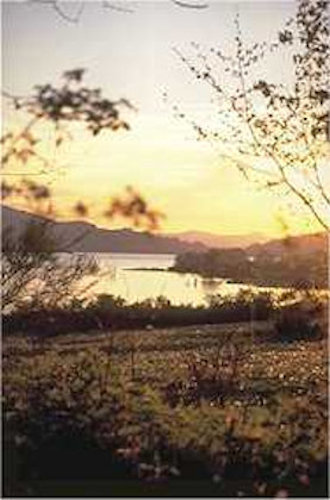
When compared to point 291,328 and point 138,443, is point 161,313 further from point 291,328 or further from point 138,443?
point 138,443

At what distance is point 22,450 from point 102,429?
65cm

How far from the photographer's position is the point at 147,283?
1043 inches

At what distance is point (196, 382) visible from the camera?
10531 mm

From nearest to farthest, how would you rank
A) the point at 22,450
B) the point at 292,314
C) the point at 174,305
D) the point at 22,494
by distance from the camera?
the point at 22,494
the point at 22,450
the point at 292,314
the point at 174,305

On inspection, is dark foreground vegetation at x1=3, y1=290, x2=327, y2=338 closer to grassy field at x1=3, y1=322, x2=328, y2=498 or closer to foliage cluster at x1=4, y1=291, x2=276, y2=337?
foliage cluster at x1=4, y1=291, x2=276, y2=337

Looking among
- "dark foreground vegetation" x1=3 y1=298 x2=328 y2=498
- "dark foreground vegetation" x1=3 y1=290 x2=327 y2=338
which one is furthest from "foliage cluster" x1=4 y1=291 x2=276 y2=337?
"dark foreground vegetation" x1=3 y1=298 x2=328 y2=498

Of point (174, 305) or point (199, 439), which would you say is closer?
point (199, 439)

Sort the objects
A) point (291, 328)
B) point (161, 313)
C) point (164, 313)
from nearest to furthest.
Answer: point (291, 328) < point (161, 313) < point (164, 313)

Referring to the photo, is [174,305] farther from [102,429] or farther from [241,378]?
[102,429]

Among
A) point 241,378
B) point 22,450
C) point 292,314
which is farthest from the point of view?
point 292,314

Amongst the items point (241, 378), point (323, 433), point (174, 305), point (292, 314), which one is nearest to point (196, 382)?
point (241, 378)

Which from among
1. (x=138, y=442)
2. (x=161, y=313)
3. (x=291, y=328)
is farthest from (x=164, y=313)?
(x=138, y=442)

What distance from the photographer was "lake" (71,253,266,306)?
1574cm

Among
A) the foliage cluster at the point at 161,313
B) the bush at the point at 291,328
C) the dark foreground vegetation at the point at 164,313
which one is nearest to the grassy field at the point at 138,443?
the dark foreground vegetation at the point at 164,313
